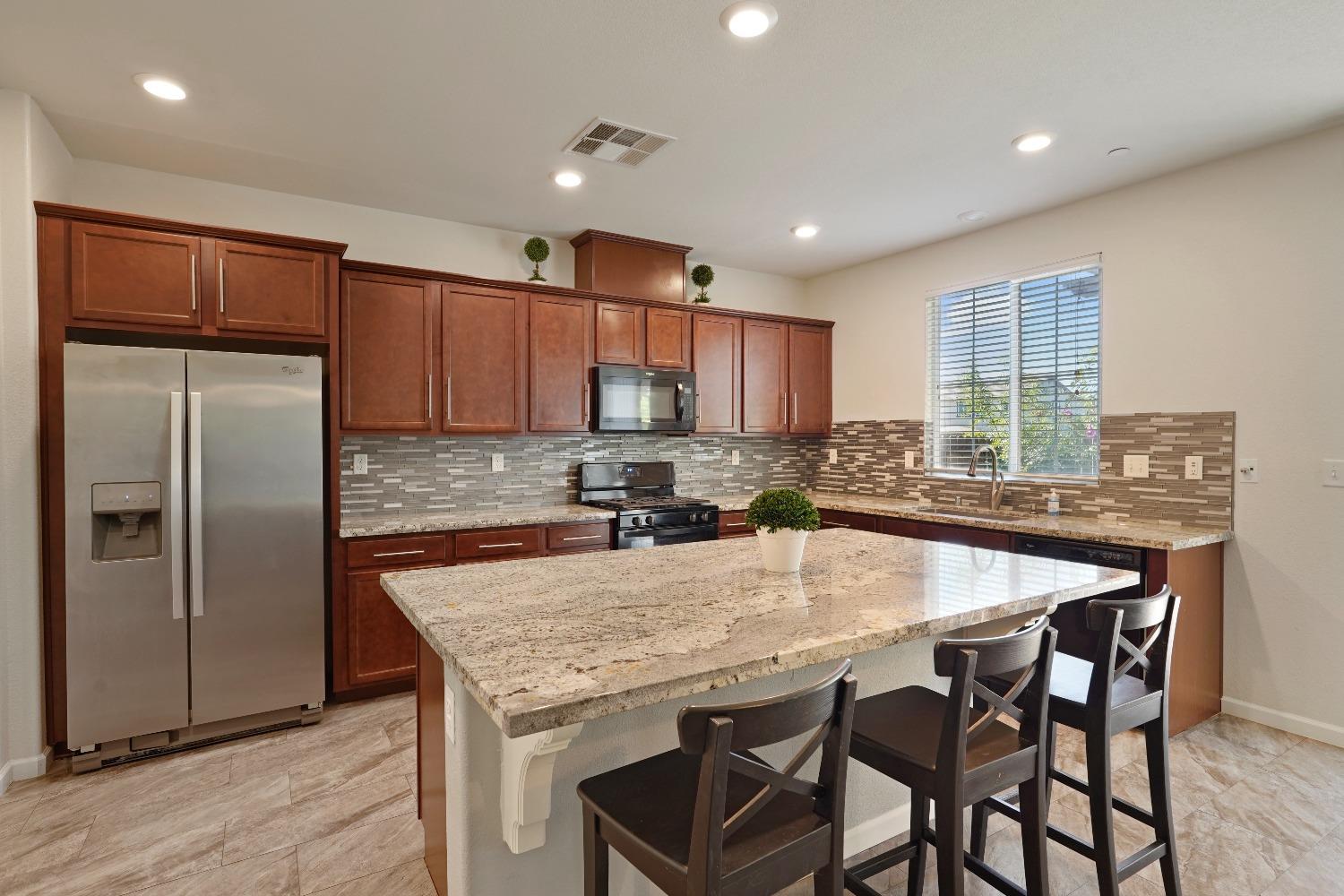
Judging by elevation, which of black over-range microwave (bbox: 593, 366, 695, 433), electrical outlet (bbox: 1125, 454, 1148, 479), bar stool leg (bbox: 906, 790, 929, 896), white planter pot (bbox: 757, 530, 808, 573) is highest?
black over-range microwave (bbox: 593, 366, 695, 433)

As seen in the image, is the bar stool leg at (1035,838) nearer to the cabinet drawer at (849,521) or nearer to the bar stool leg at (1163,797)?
the bar stool leg at (1163,797)

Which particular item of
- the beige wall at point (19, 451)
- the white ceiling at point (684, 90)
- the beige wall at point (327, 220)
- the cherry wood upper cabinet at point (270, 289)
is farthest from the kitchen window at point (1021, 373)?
the beige wall at point (19, 451)

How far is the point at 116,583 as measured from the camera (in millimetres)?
2748

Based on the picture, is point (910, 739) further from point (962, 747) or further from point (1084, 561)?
point (1084, 561)

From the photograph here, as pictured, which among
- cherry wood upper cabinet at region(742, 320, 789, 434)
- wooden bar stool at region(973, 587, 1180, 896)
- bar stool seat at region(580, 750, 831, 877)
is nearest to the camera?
bar stool seat at region(580, 750, 831, 877)

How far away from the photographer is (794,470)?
5621 millimetres

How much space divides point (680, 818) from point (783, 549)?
958 millimetres

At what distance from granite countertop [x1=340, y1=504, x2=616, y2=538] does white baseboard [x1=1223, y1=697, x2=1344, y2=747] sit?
10.7 feet

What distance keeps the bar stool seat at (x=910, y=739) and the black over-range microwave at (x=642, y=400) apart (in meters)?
2.87

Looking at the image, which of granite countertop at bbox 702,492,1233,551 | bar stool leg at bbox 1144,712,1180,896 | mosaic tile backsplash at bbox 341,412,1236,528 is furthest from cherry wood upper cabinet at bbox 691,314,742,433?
bar stool leg at bbox 1144,712,1180,896

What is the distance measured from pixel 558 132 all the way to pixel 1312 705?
4.18m

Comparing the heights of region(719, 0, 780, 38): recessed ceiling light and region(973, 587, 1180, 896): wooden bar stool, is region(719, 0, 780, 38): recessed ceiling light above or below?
above

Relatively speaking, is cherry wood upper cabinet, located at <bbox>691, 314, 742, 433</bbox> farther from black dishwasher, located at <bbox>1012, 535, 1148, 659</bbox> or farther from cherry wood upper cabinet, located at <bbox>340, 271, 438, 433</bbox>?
black dishwasher, located at <bbox>1012, 535, 1148, 659</bbox>

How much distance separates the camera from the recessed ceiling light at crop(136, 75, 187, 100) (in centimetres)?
248
